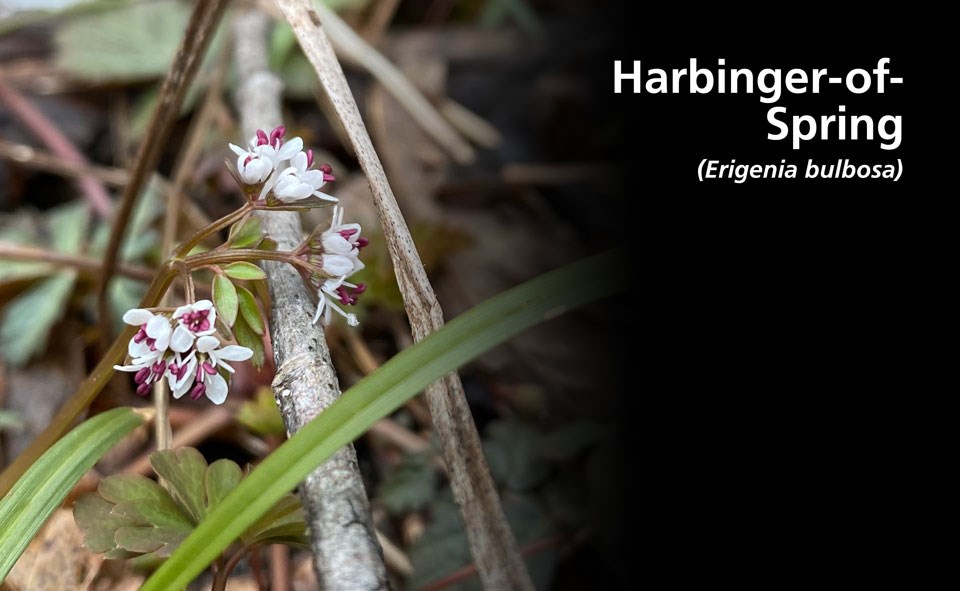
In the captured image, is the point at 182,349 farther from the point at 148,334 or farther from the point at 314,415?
the point at 314,415

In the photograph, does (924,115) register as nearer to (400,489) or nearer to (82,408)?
(400,489)

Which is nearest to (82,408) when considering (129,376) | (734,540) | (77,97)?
(129,376)

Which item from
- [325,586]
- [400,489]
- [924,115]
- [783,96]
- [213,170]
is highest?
[213,170]

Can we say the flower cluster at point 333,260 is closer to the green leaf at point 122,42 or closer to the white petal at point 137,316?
the white petal at point 137,316

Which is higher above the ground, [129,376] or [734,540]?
[129,376]

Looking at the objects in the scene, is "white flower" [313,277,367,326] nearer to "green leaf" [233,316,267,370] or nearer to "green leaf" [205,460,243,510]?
"green leaf" [233,316,267,370]

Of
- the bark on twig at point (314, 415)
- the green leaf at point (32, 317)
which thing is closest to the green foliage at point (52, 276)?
the green leaf at point (32, 317)

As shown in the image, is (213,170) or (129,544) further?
(213,170)
